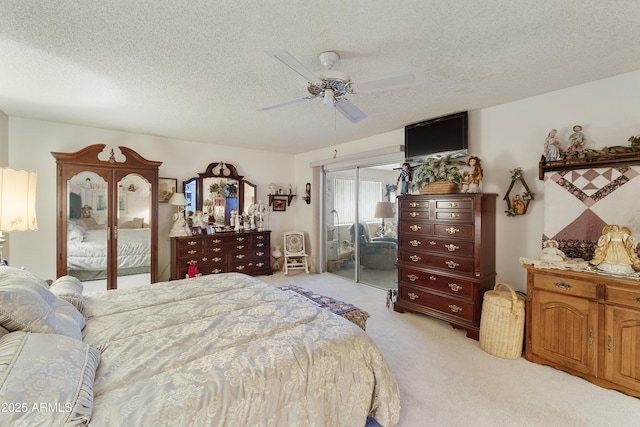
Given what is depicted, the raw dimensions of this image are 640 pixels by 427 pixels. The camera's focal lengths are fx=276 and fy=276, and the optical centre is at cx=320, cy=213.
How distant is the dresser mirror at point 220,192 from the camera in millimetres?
4785

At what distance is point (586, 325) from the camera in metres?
2.10

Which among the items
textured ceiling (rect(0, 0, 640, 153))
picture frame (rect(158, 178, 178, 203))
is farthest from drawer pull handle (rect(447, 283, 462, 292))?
picture frame (rect(158, 178, 178, 203))

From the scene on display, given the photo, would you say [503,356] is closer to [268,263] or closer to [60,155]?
[268,263]

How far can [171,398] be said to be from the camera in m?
1.05

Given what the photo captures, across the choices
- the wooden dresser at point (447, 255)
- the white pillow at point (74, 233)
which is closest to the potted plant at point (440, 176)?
the wooden dresser at point (447, 255)

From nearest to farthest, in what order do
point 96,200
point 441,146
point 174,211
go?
point 441,146, point 96,200, point 174,211

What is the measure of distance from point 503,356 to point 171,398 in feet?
8.66

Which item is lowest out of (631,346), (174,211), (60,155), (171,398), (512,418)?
(512,418)

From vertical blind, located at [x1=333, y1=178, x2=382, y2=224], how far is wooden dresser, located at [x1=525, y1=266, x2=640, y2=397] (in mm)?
2605

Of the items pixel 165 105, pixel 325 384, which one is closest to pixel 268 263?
pixel 165 105

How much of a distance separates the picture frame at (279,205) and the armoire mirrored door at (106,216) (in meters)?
2.23

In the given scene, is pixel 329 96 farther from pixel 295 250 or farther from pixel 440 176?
pixel 295 250

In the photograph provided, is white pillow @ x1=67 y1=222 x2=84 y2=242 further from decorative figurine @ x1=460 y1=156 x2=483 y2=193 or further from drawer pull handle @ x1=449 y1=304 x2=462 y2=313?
decorative figurine @ x1=460 y1=156 x2=483 y2=193

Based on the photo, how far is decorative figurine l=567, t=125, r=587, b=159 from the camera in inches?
94.6
